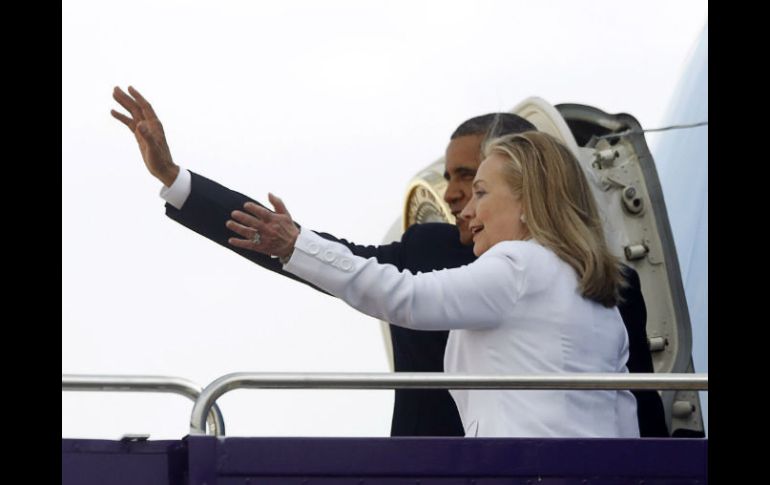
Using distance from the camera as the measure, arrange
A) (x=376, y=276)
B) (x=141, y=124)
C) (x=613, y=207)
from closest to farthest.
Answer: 1. (x=376, y=276)
2. (x=141, y=124)
3. (x=613, y=207)

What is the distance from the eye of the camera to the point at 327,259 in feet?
11.5

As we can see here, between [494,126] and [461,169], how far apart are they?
0.19 meters

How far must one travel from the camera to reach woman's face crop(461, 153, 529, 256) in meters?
3.76

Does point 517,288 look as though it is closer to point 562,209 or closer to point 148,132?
point 562,209

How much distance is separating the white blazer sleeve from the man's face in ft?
4.19

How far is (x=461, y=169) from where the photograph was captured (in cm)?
489

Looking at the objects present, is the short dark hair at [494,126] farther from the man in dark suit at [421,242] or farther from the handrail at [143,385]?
the handrail at [143,385]

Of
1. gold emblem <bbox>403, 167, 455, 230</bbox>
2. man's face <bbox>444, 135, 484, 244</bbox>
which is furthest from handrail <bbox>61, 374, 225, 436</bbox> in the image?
gold emblem <bbox>403, 167, 455, 230</bbox>

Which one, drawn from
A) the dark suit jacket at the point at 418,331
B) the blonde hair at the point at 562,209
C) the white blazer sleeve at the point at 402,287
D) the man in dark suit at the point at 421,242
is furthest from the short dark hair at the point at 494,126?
the white blazer sleeve at the point at 402,287

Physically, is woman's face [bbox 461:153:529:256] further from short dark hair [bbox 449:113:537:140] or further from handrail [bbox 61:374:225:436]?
short dark hair [bbox 449:113:537:140]
